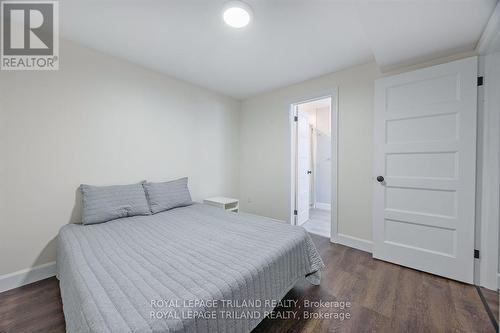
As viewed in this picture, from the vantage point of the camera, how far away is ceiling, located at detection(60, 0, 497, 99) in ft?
5.00

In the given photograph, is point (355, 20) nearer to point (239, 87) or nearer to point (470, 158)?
point (470, 158)

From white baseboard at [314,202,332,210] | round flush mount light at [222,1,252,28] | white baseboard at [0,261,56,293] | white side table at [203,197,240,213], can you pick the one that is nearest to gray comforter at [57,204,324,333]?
white baseboard at [0,261,56,293]

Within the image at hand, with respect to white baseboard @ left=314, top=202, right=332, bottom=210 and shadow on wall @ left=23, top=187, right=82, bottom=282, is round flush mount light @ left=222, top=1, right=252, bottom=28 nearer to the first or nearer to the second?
shadow on wall @ left=23, top=187, right=82, bottom=282

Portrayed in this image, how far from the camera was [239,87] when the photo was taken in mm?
3271

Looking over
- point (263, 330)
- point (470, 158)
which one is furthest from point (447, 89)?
point (263, 330)

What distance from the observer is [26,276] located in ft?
5.80

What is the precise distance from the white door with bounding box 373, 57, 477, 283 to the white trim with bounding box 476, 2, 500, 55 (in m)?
0.09

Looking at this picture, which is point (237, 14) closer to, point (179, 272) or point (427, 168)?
point (179, 272)

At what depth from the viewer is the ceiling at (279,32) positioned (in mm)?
1523

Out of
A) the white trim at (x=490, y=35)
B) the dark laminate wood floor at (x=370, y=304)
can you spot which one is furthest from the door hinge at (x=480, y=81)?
the dark laminate wood floor at (x=370, y=304)

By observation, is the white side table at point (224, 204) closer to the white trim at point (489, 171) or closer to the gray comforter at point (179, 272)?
the gray comforter at point (179, 272)

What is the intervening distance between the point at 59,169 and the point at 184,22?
1896 mm

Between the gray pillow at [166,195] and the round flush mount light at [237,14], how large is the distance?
1953 mm

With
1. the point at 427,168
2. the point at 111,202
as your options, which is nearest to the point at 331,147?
the point at 427,168
